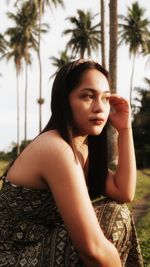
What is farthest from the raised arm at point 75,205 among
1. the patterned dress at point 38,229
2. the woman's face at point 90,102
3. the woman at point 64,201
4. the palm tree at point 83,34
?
the palm tree at point 83,34

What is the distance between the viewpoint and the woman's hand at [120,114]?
10.7ft

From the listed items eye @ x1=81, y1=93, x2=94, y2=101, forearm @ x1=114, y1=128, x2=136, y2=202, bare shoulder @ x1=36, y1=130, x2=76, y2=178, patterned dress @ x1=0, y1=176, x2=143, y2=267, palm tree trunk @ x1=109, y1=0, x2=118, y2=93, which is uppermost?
palm tree trunk @ x1=109, y1=0, x2=118, y2=93

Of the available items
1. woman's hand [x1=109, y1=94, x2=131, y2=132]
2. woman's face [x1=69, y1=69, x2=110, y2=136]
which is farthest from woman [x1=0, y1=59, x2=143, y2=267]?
woman's hand [x1=109, y1=94, x2=131, y2=132]

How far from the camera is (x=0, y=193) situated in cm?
262

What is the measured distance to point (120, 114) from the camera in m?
3.29

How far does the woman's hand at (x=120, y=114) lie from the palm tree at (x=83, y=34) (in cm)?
4371

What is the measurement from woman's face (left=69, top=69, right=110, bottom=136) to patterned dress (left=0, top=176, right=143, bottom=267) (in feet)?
1.38

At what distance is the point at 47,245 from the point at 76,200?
0.33 m

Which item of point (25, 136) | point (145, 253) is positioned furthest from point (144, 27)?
point (145, 253)

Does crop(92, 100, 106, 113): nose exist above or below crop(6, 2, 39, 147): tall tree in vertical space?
below

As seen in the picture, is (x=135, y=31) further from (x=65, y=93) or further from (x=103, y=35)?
(x=65, y=93)

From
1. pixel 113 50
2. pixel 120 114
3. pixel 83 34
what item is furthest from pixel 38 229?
pixel 83 34

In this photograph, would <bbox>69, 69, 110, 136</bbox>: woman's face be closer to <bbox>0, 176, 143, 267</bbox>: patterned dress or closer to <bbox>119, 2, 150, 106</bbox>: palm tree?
<bbox>0, 176, 143, 267</bbox>: patterned dress

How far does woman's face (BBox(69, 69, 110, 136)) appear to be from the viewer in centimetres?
256
